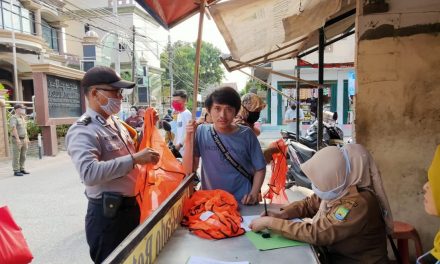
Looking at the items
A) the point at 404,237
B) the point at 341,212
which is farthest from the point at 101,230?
the point at 404,237

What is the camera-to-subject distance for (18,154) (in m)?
8.91

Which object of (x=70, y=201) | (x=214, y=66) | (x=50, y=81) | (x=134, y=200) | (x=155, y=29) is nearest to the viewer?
(x=134, y=200)

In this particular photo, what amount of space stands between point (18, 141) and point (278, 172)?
7854 mm

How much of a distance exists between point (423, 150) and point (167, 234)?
2306 millimetres

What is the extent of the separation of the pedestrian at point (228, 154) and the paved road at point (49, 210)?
2184mm

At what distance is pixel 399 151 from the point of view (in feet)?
9.41

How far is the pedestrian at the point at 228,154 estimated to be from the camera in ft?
7.84

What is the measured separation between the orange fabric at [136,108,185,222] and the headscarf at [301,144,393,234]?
3.19ft

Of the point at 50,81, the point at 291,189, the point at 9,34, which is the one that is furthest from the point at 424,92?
the point at 9,34

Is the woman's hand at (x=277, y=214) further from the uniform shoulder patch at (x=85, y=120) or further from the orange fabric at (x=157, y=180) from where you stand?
the uniform shoulder patch at (x=85, y=120)

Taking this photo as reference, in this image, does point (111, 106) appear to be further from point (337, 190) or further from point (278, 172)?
point (278, 172)

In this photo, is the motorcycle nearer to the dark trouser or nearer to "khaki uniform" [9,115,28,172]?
the dark trouser

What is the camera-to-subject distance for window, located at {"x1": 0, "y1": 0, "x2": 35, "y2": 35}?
1773 cm

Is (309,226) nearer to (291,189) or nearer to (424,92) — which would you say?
(424,92)
